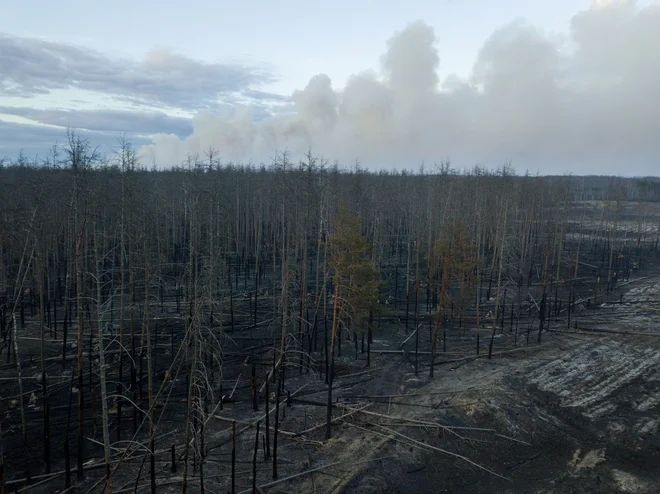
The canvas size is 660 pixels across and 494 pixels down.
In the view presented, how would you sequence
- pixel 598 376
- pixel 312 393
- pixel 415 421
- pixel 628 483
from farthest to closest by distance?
pixel 598 376
pixel 312 393
pixel 415 421
pixel 628 483

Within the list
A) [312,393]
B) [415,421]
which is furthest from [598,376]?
[312,393]

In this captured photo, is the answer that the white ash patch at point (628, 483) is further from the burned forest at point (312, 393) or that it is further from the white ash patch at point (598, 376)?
the white ash patch at point (598, 376)

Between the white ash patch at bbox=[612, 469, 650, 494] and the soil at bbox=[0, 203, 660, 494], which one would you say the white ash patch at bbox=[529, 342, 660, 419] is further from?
the white ash patch at bbox=[612, 469, 650, 494]

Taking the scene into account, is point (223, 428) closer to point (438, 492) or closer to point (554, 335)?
point (438, 492)

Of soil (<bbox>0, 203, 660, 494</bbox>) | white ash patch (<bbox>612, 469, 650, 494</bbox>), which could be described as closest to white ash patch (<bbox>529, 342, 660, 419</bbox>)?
soil (<bbox>0, 203, 660, 494</bbox>)

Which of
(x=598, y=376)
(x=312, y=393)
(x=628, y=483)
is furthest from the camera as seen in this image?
(x=598, y=376)

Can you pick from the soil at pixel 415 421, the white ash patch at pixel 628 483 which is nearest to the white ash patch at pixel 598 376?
the soil at pixel 415 421

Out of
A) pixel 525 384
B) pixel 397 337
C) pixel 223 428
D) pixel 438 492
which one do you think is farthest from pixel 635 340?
pixel 223 428

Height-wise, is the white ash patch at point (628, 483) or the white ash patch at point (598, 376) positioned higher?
the white ash patch at point (598, 376)

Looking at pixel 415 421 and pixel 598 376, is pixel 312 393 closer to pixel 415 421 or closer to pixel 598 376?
pixel 415 421

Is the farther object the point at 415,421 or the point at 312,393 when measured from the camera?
the point at 312,393

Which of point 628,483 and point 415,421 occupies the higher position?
point 415,421
